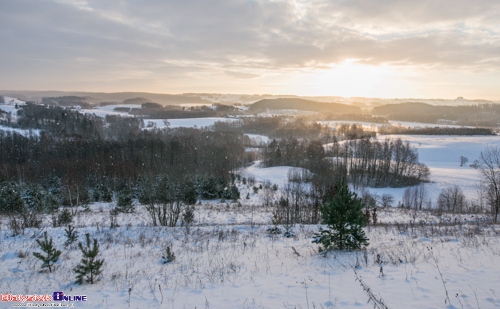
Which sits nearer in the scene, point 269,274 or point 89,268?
point 89,268

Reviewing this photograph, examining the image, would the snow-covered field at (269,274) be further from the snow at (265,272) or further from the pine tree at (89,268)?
the pine tree at (89,268)

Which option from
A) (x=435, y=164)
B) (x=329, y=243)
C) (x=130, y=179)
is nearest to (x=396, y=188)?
(x=435, y=164)

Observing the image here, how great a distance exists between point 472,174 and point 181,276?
2830 inches

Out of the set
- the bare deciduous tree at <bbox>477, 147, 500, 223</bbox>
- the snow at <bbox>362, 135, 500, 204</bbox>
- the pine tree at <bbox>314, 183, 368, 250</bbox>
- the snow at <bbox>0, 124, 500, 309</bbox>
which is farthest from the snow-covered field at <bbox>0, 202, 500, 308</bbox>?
the snow at <bbox>362, 135, 500, 204</bbox>

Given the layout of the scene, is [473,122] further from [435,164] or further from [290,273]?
[290,273]

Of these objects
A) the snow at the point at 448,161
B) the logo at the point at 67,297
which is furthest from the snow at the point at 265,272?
the snow at the point at 448,161

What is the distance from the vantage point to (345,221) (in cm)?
862

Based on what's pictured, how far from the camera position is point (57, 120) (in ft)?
368

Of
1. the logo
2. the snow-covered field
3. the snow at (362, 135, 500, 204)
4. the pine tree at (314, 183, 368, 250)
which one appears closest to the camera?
the snow-covered field

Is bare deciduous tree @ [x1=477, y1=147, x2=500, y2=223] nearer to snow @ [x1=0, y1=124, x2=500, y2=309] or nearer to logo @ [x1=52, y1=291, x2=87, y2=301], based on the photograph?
snow @ [x1=0, y1=124, x2=500, y2=309]

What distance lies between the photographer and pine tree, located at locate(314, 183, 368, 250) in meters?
8.58

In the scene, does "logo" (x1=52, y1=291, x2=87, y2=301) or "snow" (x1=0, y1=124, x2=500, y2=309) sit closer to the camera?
"snow" (x1=0, y1=124, x2=500, y2=309)

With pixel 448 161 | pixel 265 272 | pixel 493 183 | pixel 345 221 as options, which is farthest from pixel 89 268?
pixel 448 161

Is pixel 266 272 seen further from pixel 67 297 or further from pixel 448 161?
pixel 448 161
